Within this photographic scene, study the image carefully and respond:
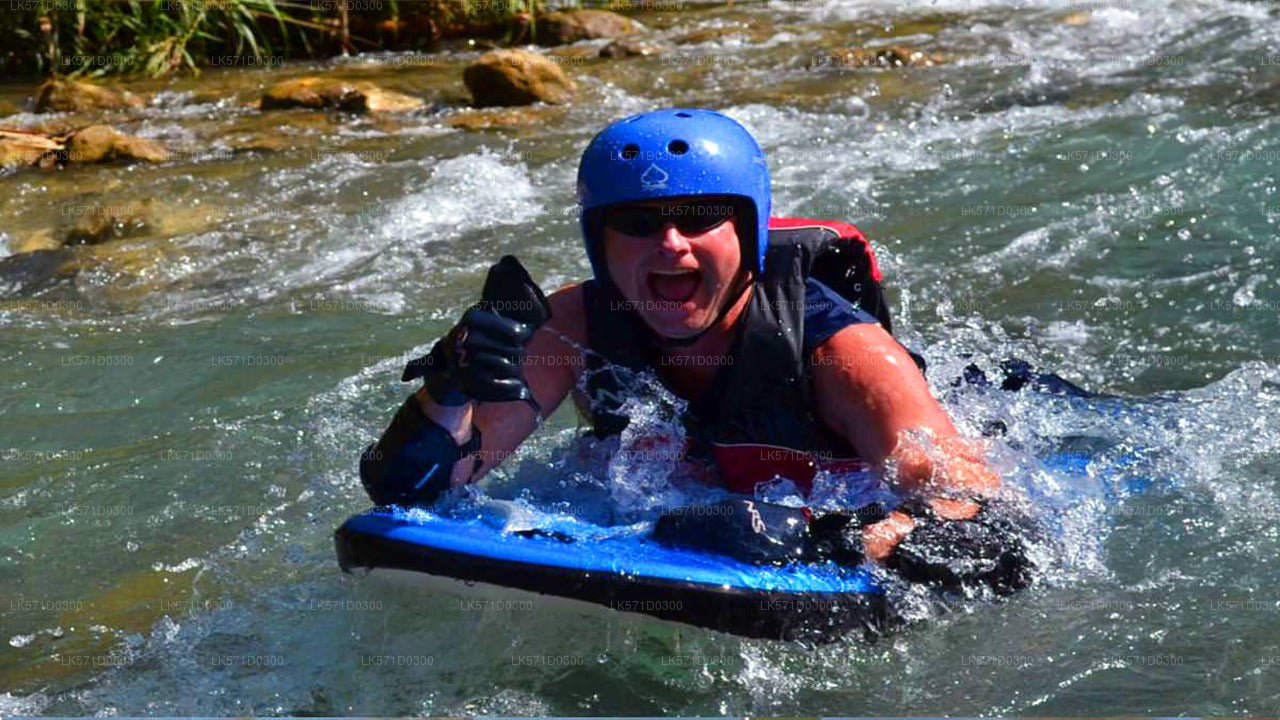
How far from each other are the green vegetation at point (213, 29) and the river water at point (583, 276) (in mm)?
513

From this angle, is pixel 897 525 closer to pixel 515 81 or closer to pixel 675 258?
pixel 675 258

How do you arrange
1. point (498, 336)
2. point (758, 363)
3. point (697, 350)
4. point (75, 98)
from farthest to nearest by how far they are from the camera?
point (75, 98) → point (697, 350) → point (758, 363) → point (498, 336)

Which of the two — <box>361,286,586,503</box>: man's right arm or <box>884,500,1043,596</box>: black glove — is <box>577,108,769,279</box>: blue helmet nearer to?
<box>361,286,586,503</box>: man's right arm

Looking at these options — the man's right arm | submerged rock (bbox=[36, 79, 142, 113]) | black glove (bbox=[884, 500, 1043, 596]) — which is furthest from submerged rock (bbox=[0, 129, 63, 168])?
black glove (bbox=[884, 500, 1043, 596])

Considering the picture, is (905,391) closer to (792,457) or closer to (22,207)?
(792,457)

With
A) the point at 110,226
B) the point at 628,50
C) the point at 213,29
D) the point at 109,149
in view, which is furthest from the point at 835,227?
the point at 213,29

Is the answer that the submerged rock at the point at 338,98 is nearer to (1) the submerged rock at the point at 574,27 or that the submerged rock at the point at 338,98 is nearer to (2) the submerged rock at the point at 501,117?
(2) the submerged rock at the point at 501,117

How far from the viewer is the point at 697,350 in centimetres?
436

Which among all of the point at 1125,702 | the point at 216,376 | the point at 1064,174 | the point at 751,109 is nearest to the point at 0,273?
the point at 216,376

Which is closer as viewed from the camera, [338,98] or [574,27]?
[338,98]

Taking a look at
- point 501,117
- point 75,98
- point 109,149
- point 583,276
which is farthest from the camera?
point 75,98

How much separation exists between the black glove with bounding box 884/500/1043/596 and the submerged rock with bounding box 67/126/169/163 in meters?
7.02

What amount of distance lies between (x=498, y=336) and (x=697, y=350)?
0.75 meters

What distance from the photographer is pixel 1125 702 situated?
377cm
